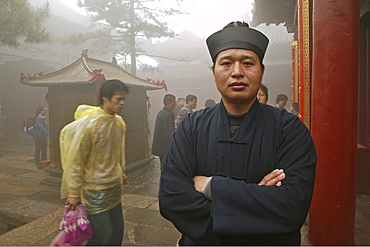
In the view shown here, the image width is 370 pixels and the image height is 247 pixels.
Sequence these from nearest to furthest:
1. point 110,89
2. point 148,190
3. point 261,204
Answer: point 261,204, point 110,89, point 148,190

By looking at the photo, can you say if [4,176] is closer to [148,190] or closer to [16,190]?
[16,190]

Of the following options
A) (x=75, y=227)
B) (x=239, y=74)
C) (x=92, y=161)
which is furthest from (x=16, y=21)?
(x=239, y=74)

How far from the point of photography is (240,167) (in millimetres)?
1241

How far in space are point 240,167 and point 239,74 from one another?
0.41m

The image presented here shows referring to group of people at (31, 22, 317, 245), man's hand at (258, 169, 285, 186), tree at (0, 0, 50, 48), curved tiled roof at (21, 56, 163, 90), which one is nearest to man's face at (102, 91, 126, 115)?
group of people at (31, 22, 317, 245)

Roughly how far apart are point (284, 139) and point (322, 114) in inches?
64.4

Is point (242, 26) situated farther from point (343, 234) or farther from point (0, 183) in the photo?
point (0, 183)

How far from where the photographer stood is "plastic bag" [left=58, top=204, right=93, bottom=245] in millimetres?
2127

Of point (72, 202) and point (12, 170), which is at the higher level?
point (72, 202)

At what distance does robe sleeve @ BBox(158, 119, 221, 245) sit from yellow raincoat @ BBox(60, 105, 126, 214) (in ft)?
4.07

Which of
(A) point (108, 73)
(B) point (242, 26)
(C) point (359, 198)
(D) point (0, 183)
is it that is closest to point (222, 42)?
(B) point (242, 26)

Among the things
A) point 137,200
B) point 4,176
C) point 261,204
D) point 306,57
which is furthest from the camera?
point 4,176

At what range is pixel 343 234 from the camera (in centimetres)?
258

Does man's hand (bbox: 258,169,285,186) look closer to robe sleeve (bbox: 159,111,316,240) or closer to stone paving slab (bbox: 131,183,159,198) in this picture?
robe sleeve (bbox: 159,111,316,240)
